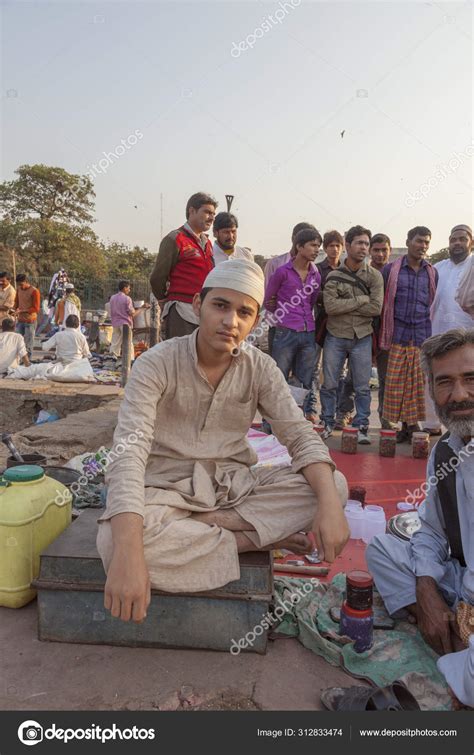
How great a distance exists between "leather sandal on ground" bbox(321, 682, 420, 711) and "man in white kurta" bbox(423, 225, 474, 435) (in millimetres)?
4050

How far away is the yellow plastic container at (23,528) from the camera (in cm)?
243

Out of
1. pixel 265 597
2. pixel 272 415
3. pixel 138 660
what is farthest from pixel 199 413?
pixel 138 660

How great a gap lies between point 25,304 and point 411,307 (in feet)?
28.2

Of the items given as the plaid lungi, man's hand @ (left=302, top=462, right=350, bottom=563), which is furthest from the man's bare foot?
the plaid lungi

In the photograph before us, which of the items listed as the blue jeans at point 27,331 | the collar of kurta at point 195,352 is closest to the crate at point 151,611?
the collar of kurta at point 195,352

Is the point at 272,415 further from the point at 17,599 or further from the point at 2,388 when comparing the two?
the point at 2,388

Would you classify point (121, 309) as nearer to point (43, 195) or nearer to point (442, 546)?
point (442, 546)

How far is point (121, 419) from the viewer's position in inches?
88.6

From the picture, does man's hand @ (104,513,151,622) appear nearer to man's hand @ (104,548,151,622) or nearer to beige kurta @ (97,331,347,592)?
man's hand @ (104,548,151,622)

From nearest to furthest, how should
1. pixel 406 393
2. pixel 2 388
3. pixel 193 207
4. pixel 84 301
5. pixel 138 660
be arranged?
pixel 138 660
pixel 193 207
pixel 406 393
pixel 2 388
pixel 84 301

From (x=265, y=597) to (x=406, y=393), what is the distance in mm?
3789

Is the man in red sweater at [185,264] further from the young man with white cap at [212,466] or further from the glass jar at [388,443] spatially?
the young man with white cap at [212,466]

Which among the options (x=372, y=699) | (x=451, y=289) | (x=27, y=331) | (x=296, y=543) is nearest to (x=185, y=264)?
(x=451, y=289)

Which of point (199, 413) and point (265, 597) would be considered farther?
point (199, 413)
